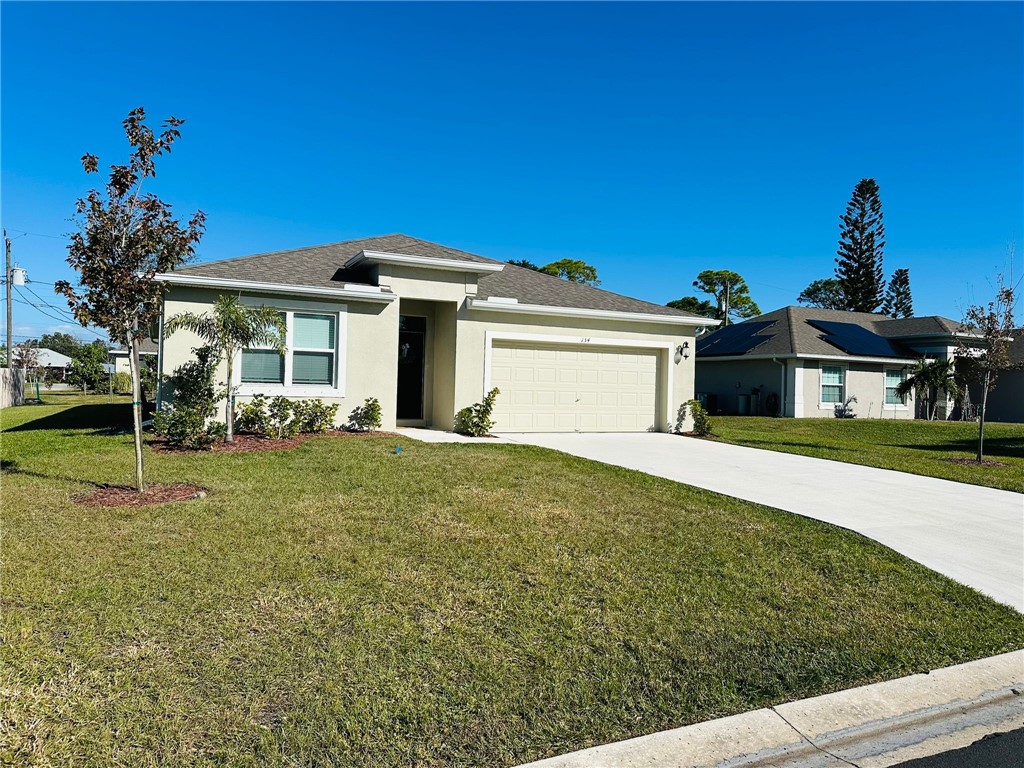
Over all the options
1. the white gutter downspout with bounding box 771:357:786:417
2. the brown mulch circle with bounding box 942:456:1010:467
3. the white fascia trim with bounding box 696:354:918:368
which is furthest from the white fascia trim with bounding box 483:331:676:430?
the white gutter downspout with bounding box 771:357:786:417

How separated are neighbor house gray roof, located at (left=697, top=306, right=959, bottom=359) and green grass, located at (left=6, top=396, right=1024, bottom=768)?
61.8ft

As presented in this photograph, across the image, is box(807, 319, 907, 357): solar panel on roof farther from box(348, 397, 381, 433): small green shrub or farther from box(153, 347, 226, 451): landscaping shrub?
box(153, 347, 226, 451): landscaping shrub

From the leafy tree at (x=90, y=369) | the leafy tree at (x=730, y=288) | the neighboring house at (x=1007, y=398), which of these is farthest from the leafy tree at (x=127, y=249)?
the leafy tree at (x=730, y=288)

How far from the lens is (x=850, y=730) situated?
3322mm

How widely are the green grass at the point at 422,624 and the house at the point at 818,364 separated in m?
18.1

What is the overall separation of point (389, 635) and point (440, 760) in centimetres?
114

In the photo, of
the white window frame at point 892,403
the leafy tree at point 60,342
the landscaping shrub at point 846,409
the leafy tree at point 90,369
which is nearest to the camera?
the landscaping shrub at point 846,409

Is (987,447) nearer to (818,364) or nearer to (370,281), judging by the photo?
(818,364)

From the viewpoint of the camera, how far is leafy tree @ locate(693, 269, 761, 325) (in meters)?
51.2

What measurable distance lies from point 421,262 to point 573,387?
4748 mm

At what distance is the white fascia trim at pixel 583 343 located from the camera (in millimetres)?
14266

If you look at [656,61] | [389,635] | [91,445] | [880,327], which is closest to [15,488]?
[91,445]

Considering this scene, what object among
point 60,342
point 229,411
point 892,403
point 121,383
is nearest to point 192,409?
point 229,411

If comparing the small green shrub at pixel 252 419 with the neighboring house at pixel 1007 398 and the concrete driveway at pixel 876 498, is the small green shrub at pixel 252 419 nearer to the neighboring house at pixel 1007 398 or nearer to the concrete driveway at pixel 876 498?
the concrete driveway at pixel 876 498
